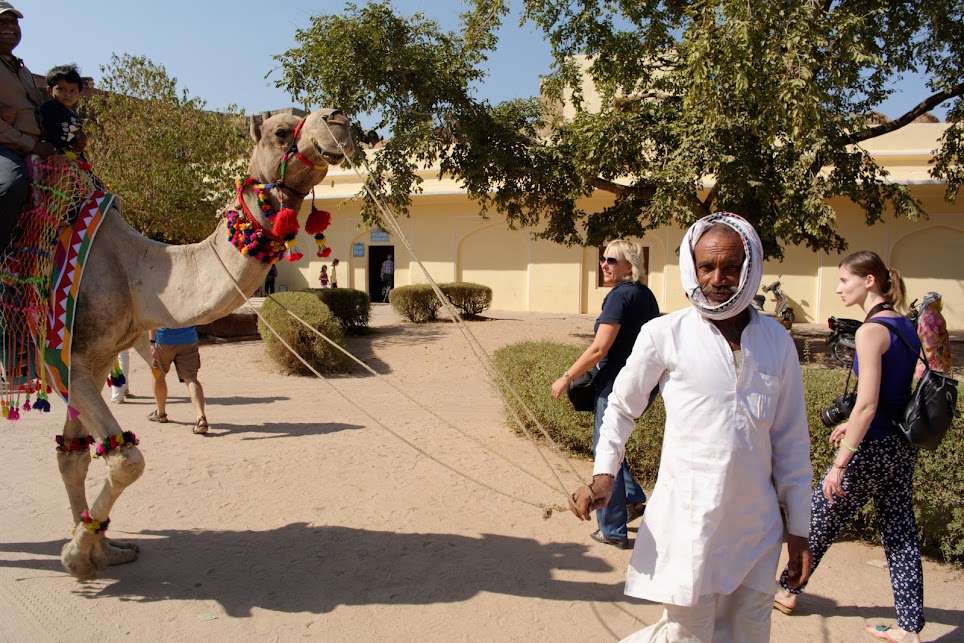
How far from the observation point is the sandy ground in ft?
11.9

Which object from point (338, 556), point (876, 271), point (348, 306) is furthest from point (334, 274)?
point (876, 271)

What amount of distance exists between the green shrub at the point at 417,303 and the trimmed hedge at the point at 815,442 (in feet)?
28.7

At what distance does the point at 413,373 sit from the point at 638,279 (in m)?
7.74

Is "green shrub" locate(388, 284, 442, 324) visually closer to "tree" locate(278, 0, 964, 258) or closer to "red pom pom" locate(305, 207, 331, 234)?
"tree" locate(278, 0, 964, 258)

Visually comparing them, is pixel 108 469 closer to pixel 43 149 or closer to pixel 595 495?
pixel 43 149

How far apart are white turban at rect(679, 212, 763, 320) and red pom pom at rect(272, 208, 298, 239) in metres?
2.26

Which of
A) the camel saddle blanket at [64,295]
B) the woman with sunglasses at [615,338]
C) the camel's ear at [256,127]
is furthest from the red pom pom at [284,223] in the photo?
the woman with sunglasses at [615,338]

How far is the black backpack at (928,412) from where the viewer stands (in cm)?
324

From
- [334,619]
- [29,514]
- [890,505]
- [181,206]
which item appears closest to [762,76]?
[890,505]

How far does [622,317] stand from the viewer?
4273mm

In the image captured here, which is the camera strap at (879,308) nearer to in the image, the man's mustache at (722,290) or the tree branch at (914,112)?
the man's mustache at (722,290)

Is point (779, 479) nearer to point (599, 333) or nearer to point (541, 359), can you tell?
point (599, 333)

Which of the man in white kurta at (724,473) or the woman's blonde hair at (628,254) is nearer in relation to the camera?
the man in white kurta at (724,473)

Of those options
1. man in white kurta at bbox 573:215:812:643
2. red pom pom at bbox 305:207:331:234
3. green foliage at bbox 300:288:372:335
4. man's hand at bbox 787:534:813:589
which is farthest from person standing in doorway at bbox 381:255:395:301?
man's hand at bbox 787:534:813:589
